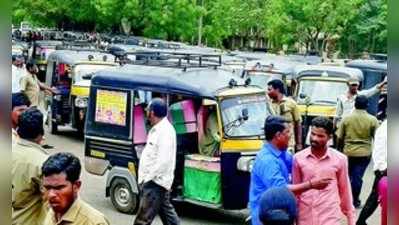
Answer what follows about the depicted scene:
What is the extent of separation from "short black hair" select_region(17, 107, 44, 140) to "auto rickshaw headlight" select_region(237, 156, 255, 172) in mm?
4403

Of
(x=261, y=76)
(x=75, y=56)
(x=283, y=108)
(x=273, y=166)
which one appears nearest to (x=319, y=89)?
(x=261, y=76)

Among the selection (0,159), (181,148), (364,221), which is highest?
(0,159)

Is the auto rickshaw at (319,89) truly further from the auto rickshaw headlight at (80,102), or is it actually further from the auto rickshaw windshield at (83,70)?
the auto rickshaw headlight at (80,102)

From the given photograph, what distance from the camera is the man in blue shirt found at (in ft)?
18.4

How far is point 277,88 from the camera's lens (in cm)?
1020

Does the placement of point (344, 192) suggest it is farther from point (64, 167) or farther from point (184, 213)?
point (184, 213)

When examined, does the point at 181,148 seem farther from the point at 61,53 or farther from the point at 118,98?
the point at 61,53

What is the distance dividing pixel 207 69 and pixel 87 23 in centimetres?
3495

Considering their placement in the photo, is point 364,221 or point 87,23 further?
point 87,23

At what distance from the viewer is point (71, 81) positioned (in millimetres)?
17906

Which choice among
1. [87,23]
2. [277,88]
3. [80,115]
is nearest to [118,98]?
[277,88]

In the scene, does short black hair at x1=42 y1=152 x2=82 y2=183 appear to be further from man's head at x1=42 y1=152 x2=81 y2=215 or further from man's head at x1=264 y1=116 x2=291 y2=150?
man's head at x1=264 y1=116 x2=291 y2=150

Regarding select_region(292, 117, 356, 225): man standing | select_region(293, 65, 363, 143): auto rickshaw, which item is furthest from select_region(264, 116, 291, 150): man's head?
select_region(293, 65, 363, 143): auto rickshaw

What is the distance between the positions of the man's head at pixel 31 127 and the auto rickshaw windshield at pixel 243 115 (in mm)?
4485
